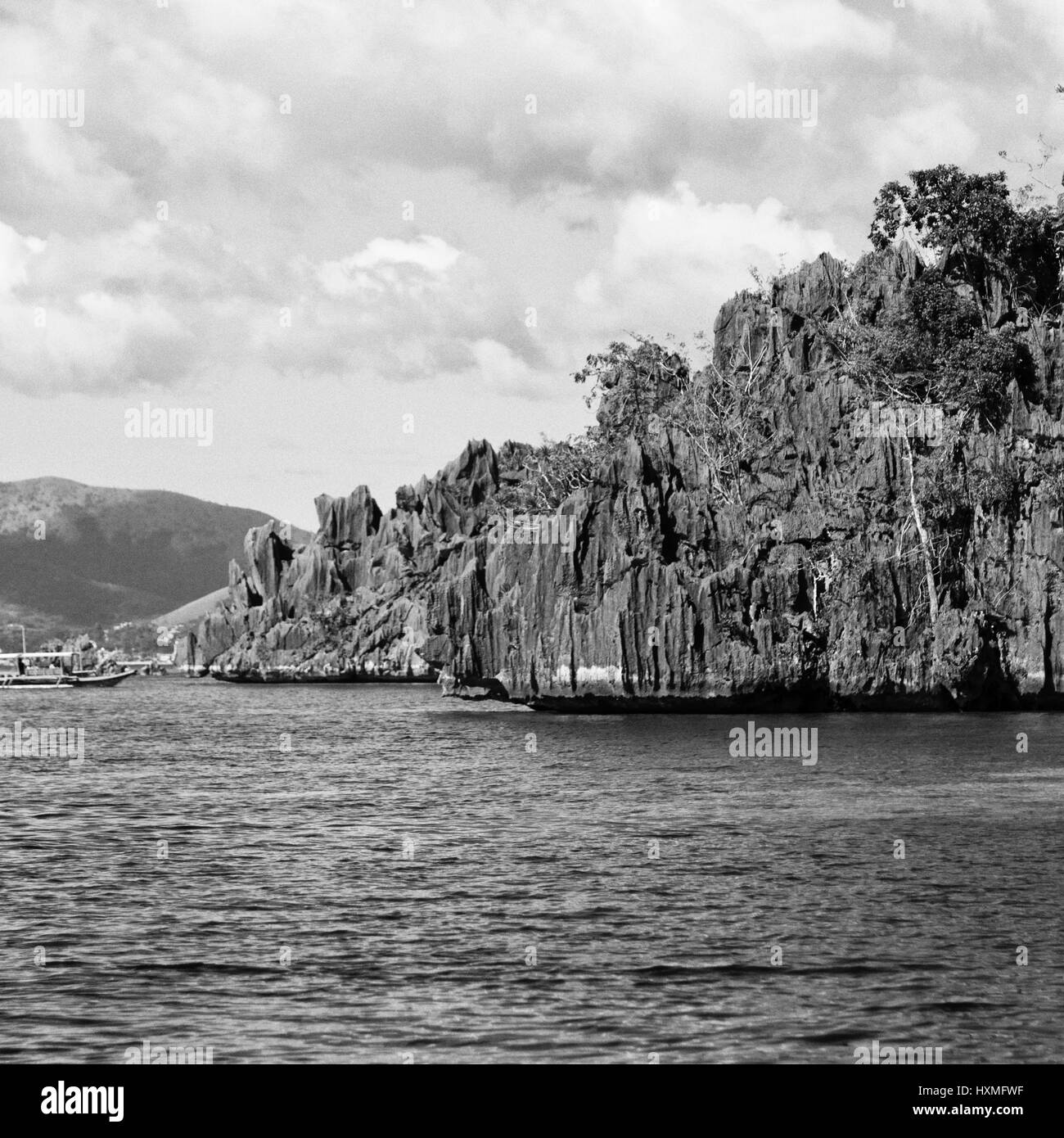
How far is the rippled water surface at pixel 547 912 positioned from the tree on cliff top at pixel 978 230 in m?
56.3

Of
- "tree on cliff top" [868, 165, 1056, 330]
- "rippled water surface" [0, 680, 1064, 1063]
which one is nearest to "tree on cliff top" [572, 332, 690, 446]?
"tree on cliff top" [868, 165, 1056, 330]

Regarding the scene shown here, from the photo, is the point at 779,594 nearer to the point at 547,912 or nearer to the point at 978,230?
the point at 978,230

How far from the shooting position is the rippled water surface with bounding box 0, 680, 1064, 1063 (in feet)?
71.8

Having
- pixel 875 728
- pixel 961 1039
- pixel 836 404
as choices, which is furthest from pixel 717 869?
pixel 836 404

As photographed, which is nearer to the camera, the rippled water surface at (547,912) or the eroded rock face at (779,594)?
the rippled water surface at (547,912)

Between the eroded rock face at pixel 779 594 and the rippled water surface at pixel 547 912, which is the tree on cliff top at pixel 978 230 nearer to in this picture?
the eroded rock face at pixel 779 594

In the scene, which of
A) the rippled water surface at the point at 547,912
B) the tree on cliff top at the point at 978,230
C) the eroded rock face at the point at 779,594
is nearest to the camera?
the rippled water surface at the point at 547,912

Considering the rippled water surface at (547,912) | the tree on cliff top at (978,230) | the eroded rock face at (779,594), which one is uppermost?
the tree on cliff top at (978,230)

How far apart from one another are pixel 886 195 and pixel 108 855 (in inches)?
3451

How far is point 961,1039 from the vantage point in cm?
2114

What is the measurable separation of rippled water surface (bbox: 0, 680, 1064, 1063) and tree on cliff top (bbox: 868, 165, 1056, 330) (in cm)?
5626

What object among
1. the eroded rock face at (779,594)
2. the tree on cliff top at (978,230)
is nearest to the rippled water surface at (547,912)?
the eroded rock face at (779,594)

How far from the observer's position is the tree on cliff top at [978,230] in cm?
10812

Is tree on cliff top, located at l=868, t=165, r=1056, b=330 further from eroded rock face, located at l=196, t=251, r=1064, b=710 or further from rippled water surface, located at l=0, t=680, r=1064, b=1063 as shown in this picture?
rippled water surface, located at l=0, t=680, r=1064, b=1063
